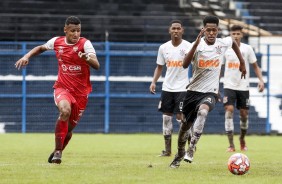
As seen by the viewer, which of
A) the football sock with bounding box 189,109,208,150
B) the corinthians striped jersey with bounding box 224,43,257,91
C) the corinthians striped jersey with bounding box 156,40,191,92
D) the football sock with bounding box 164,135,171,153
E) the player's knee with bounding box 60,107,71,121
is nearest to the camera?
the football sock with bounding box 189,109,208,150

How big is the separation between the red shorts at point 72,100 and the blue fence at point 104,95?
1293cm

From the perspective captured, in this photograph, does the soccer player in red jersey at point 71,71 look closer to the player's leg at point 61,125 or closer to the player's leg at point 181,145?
the player's leg at point 61,125

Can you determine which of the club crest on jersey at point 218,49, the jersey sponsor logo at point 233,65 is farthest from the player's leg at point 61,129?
the jersey sponsor logo at point 233,65

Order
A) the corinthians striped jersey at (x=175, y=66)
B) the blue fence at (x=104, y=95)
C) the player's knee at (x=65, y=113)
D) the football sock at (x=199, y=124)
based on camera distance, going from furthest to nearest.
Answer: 1. the blue fence at (x=104, y=95)
2. the corinthians striped jersey at (x=175, y=66)
3. the player's knee at (x=65, y=113)
4. the football sock at (x=199, y=124)

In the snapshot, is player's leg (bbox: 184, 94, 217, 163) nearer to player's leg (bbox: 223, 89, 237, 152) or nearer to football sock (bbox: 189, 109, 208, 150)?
football sock (bbox: 189, 109, 208, 150)

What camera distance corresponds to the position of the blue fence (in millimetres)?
26250

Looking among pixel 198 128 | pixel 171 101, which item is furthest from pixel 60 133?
pixel 171 101

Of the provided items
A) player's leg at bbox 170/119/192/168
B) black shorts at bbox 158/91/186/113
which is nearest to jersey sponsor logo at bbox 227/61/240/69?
black shorts at bbox 158/91/186/113

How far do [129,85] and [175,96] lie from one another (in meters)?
10.9

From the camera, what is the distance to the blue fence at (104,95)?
2625 cm

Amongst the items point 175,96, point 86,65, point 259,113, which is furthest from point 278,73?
point 86,65

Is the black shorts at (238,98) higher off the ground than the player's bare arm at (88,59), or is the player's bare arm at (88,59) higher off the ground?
→ the player's bare arm at (88,59)

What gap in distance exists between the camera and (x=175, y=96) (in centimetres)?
1617

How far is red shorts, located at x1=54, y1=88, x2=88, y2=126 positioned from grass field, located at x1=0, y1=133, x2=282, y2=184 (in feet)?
2.40
